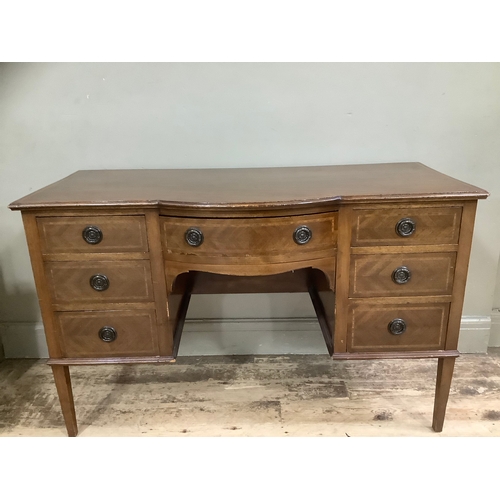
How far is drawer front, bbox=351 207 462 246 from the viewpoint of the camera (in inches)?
51.4

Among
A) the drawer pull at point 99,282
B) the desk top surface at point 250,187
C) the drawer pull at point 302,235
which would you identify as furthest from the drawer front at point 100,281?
the drawer pull at point 302,235

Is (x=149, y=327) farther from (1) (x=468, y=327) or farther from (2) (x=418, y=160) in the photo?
(1) (x=468, y=327)

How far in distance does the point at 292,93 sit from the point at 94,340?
1.27 metres

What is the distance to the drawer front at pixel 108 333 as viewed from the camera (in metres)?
1.42

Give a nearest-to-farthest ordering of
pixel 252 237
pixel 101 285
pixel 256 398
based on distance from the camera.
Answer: pixel 252 237, pixel 101 285, pixel 256 398

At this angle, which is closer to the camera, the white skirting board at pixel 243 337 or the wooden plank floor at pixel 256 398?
the wooden plank floor at pixel 256 398

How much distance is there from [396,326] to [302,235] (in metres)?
0.47

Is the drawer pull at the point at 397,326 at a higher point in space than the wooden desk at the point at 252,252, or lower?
lower

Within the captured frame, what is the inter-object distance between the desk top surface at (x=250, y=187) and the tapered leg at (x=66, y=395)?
0.64 m

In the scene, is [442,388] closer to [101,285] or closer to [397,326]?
[397,326]

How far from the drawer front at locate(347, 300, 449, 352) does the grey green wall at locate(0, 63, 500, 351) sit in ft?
2.49

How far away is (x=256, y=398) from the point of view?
5.96ft

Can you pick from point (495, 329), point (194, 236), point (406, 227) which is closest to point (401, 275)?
point (406, 227)

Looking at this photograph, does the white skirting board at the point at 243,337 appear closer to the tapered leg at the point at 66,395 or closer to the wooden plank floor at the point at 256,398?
the wooden plank floor at the point at 256,398
